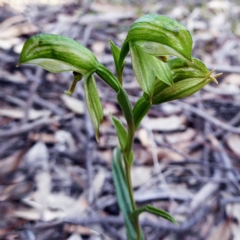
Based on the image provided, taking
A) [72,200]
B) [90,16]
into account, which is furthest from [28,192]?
[90,16]

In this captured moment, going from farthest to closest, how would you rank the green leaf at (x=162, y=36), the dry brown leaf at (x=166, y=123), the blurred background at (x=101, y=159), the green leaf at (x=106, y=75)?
the dry brown leaf at (x=166, y=123), the blurred background at (x=101, y=159), the green leaf at (x=106, y=75), the green leaf at (x=162, y=36)

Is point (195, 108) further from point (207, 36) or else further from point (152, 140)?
point (207, 36)

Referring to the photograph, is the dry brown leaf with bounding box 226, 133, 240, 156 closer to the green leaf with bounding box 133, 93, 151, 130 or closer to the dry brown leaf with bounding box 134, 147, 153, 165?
the dry brown leaf with bounding box 134, 147, 153, 165

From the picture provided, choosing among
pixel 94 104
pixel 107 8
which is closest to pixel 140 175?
pixel 94 104

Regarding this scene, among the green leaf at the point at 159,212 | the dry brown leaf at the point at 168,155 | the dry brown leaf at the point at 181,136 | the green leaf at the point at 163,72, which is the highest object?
the green leaf at the point at 163,72

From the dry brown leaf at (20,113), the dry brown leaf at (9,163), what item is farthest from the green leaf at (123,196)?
the dry brown leaf at (20,113)

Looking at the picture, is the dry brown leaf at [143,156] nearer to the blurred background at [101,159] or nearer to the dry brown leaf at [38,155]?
the blurred background at [101,159]
